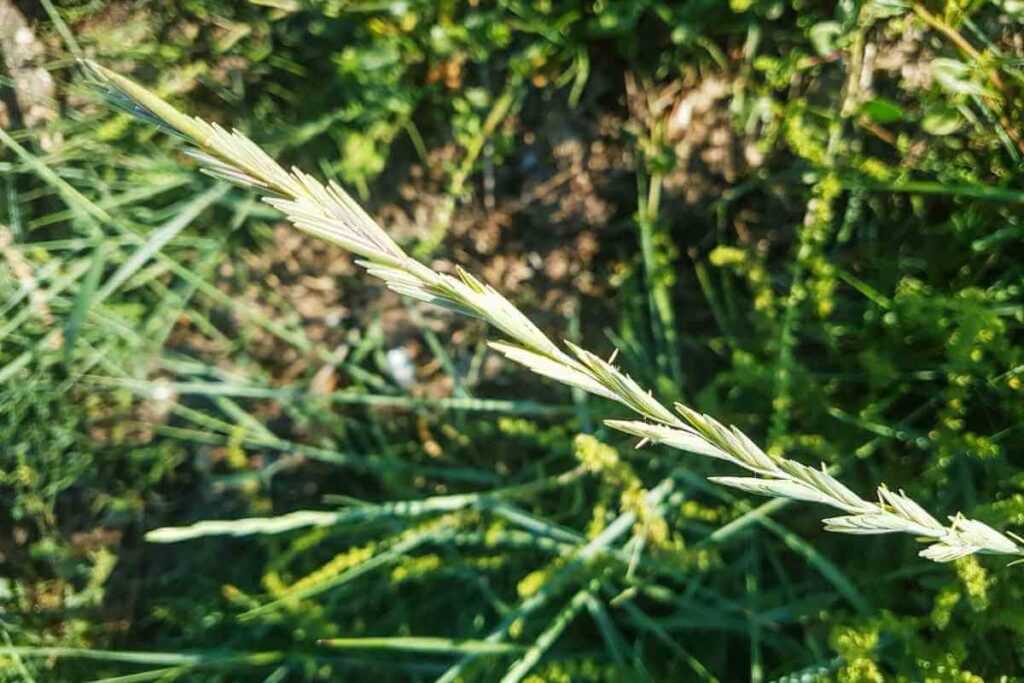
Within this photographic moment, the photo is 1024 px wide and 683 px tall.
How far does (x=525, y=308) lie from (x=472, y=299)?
4.05ft

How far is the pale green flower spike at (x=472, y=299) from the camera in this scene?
1.81 ft

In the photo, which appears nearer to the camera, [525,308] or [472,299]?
[472,299]

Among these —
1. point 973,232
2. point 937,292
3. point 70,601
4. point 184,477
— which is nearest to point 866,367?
point 937,292

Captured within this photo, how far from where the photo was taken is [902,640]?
1159 millimetres

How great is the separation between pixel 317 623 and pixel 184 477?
1.92ft

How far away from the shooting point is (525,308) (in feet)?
5.93

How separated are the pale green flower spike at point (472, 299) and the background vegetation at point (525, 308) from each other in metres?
0.53

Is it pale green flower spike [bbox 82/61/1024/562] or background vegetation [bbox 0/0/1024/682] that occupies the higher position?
pale green flower spike [bbox 82/61/1024/562]

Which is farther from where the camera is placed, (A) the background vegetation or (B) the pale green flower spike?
(A) the background vegetation

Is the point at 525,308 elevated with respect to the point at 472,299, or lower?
lower

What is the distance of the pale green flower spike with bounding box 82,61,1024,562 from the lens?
1.81 feet

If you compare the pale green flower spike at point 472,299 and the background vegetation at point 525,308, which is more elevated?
the pale green flower spike at point 472,299

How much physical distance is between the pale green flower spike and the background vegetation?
1.72 feet

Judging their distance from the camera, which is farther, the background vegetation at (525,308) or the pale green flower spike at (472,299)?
the background vegetation at (525,308)
